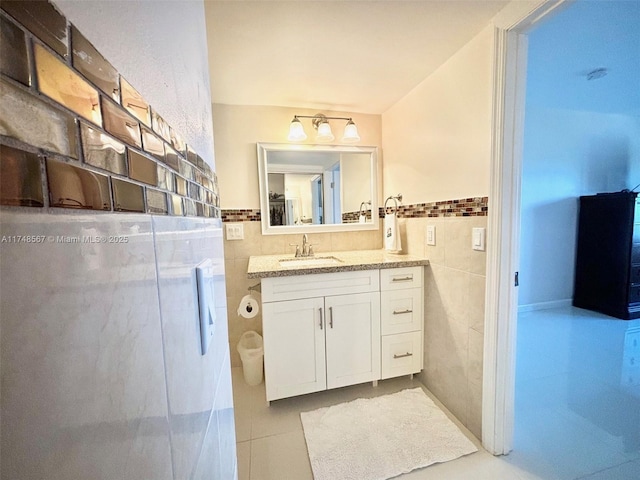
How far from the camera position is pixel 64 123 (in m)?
0.17

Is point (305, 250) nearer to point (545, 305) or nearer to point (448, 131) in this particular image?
point (448, 131)

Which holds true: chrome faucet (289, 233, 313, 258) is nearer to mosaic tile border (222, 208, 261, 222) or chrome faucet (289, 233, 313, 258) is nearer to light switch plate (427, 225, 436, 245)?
mosaic tile border (222, 208, 261, 222)

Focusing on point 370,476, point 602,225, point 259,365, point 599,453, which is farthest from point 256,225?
point 602,225

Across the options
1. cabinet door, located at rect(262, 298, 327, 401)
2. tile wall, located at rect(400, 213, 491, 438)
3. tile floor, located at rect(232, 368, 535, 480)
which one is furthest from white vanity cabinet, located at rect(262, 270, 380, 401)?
tile wall, located at rect(400, 213, 491, 438)

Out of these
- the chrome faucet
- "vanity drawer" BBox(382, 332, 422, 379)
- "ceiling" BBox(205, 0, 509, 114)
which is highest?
"ceiling" BBox(205, 0, 509, 114)

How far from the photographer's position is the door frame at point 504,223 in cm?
119

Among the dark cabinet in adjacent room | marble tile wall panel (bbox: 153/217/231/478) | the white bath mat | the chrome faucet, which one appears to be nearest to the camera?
marble tile wall panel (bbox: 153/217/231/478)

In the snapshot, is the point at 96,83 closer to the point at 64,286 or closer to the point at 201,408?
the point at 64,286

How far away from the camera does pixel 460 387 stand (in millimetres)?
1544

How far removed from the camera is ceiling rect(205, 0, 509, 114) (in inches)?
46.0

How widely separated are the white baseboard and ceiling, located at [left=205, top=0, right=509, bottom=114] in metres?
3.00

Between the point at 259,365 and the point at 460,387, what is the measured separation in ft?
4.39

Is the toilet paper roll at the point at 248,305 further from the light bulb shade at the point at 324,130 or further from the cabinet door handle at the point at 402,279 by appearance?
the light bulb shade at the point at 324,130

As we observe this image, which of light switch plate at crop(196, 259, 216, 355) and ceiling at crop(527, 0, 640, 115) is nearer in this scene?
light switch plate at crop(196, 259, 216, 355)
